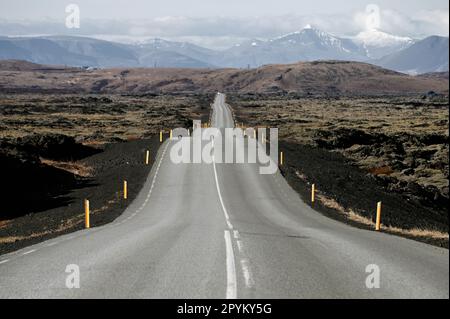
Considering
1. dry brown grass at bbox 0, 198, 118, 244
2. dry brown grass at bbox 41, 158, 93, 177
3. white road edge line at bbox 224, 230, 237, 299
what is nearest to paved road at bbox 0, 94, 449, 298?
white road edge line at bbox 224, 230, 237, 299

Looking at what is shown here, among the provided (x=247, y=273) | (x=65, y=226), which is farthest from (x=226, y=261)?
(x=65, y=226)

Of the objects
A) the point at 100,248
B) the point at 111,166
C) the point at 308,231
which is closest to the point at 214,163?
the point at 111,166

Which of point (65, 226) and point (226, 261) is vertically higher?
point (226, 261)

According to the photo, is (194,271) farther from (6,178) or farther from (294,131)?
(294,131)

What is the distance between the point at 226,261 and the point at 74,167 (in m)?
34.9

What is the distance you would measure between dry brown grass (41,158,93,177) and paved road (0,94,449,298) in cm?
2070

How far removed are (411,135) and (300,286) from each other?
59.7m

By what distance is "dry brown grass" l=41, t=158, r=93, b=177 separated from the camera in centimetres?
4247

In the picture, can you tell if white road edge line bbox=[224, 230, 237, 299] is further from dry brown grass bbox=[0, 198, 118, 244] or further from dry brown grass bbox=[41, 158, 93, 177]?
dry brown grass bbox=[41, 158, 93, 177]

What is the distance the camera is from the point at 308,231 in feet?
58.5

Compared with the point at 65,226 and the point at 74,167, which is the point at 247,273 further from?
the point at 74,167

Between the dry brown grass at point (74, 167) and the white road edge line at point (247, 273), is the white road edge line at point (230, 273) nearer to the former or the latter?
the white road edge line at point (247, 273)

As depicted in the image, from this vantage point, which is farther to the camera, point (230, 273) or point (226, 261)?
point (226, 261)

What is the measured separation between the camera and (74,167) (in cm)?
4491
